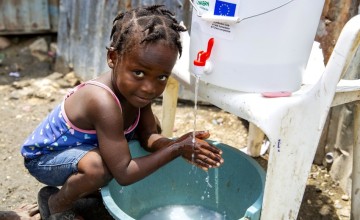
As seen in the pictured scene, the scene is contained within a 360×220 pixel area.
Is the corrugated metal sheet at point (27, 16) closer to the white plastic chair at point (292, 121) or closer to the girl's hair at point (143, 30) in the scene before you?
the girl's hair at point (143, 30)

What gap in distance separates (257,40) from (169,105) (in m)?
0.75

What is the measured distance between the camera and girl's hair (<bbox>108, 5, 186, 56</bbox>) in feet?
4.75

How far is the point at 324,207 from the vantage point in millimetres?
2053

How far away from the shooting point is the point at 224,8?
1396mm

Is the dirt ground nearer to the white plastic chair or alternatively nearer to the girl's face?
the white plastic chair

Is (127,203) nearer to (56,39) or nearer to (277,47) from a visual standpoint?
(277,47)

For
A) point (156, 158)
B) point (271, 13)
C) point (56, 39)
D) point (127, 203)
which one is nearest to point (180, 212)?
Result: point (127, 203)

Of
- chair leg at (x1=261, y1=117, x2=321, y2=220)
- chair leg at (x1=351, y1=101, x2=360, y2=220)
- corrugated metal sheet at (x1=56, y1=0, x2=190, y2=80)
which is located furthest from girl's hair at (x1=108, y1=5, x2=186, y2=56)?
corrugated metal sheet at (x1=56, y1=0, x2=190, y2=80)

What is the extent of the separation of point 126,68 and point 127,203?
629 millimetres

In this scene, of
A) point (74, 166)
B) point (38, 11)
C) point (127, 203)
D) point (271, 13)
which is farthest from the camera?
point (38, 11)

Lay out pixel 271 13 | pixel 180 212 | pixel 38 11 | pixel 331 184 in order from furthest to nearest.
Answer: pixel 38 11 < pixel 331 184 < pixel 180 212 < pixel 271 13

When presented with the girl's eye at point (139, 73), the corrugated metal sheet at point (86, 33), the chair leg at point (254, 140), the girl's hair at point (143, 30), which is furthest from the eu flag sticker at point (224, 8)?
the corrugated metal sheet at point (86, 33)

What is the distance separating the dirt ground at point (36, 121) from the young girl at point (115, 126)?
460 millimetres

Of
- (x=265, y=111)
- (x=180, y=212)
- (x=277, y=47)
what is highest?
(x=277, y=47)
